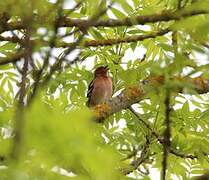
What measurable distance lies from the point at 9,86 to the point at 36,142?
12.5 feet

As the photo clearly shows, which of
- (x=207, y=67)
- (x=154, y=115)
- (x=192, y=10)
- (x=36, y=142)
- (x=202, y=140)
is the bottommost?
(x=154, y=115)

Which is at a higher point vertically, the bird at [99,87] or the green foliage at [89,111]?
the green foliage at [89,111]

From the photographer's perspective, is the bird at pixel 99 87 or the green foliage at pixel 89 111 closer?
the green foliage at pixel 89 111

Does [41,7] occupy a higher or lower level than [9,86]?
higher

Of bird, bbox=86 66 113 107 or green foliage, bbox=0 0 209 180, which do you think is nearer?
green foliage, bbox=0 0 209 180

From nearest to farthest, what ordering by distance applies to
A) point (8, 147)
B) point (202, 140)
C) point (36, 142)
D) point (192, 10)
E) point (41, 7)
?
point (36, 142) < point (8, 147) < point (41, 7) < point (192, 10) < point (202, 140)

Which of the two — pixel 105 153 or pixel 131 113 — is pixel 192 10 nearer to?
pixel 105 153

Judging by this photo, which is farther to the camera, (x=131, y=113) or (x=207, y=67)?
(x=131, y=113)

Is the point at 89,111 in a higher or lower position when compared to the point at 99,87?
higher

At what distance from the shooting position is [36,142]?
1.64 meters

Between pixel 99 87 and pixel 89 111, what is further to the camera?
pixel 99 87

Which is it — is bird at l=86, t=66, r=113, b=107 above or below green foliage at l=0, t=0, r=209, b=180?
below

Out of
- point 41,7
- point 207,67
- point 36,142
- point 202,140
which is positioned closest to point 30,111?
point 36,142

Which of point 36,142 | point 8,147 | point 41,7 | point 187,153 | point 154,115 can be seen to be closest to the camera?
point 36,142
